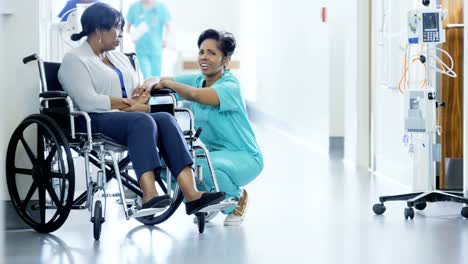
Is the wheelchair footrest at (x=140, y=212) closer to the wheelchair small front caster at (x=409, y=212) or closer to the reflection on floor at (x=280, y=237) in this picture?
the reflection on floor at (x=280, y=237)

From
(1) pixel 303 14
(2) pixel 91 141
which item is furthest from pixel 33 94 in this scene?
(1) pixel 303 14

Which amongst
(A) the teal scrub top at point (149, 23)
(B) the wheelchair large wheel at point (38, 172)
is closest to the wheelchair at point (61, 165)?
(B) the wheelchair large wheel at point (38, 172)

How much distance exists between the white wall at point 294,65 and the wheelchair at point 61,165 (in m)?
4.03

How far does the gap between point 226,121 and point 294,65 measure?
16.6ft

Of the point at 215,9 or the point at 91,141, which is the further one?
the point at 215,9

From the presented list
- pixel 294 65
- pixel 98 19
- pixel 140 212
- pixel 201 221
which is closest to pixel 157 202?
pixel 140 212

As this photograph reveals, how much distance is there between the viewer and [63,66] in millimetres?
3848

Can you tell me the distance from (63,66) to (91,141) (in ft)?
1.34

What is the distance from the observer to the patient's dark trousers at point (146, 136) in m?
3.64

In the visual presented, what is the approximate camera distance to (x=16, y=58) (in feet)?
13.2

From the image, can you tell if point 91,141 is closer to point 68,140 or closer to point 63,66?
point 68,140

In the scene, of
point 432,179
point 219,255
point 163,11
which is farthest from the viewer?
point 163,11

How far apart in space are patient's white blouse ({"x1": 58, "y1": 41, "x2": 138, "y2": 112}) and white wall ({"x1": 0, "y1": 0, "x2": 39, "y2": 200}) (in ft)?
0.80

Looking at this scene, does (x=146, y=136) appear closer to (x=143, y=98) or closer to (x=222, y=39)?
(x=143, y=98)
